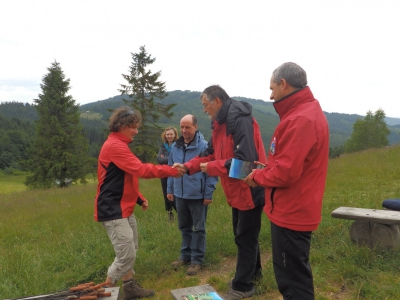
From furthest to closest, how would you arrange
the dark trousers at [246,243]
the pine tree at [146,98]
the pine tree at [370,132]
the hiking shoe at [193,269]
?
the pine tree at [370,132] < the pine tree at [146,98] < the hiking shoe at [193,269] < the dark trousers at [246,243]

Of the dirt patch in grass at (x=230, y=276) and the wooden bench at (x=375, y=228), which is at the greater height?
the wooden bench at (x=375, y=228)

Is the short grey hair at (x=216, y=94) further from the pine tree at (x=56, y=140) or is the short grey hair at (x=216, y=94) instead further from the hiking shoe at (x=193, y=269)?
the pine tree at (x=56, y=140)

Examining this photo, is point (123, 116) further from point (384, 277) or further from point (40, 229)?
point (40, 229)

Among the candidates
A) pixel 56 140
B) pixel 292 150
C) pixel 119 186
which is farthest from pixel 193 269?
pixel 56 140

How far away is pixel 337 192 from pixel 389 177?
2.25 metres

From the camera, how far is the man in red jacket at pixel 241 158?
11.2ft

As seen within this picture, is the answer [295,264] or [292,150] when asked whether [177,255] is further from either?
[292,150]

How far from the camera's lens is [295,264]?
2.66 m

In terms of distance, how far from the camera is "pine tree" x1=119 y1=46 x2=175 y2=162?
972 inches

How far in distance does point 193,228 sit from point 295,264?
231 cm

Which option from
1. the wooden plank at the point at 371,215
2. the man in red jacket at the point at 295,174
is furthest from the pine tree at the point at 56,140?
the man in red jacket at the point at 295,174

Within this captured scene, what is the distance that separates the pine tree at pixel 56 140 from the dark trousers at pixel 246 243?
2600 cm

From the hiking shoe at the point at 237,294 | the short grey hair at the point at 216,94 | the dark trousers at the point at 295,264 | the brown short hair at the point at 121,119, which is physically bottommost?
the hiking shoe at the point at 237,294

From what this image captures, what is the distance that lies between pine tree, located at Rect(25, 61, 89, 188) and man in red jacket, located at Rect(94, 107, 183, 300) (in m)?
25.4
